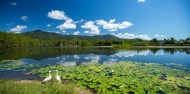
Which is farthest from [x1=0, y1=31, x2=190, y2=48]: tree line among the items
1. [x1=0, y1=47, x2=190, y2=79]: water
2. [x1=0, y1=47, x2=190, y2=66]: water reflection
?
[x1=0, y1=47, x2=190, y2=79]: water

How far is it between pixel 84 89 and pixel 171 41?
151618 mm

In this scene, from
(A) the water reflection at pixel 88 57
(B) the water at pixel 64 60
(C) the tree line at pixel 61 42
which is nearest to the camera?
(B) the water at pixel 64 60

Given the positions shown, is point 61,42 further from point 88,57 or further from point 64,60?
point 64,60

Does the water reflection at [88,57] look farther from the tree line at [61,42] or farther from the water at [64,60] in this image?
the tree line at [61,42]

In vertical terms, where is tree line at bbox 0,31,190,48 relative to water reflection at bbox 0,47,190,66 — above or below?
above

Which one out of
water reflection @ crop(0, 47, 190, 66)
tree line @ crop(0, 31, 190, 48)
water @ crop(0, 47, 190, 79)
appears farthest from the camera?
tree line @ crop(0, 31, 190, 48)

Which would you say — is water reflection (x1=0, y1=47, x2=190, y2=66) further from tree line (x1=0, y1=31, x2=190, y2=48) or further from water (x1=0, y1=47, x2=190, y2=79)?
tree line (x1=0, y1=31, x2=190, y2=48)

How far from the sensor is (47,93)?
9742 millimetres

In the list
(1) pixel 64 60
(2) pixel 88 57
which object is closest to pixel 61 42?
(2) pixel 88 57

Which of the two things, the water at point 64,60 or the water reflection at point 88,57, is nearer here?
the water at point 64,60

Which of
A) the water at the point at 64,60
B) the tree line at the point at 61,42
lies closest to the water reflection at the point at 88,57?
the water at the point at 64,60

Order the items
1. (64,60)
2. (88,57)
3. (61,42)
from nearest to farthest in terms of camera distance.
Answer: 1. (64,60)
2. (88,57)
3. (61,42)

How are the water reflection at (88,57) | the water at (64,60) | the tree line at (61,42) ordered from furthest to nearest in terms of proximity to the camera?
the tree line at (61,42)
the water reflection at (88,57)
the water at (64,60)

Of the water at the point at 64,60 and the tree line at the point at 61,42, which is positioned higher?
the tree line at the point at 61,42
